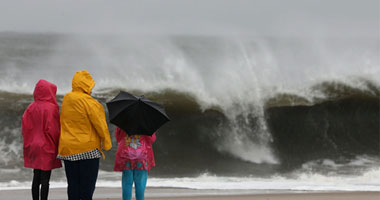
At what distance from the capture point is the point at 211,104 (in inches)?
373

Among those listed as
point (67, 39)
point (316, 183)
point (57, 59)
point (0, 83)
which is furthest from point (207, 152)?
point (67, 39)

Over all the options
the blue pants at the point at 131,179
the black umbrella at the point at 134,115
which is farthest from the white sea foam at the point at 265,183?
the black umbrella at the point at 134,115

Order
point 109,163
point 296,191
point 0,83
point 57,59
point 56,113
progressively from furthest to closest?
point 57,59, point 0,83, point 109,163, point 296,191, point 56,113

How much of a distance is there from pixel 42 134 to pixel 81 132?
35 centimetres

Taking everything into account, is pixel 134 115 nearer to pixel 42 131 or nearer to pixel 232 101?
pixel 42 131


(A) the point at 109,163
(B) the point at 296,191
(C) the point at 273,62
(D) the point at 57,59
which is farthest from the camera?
(D) the point at 57,59

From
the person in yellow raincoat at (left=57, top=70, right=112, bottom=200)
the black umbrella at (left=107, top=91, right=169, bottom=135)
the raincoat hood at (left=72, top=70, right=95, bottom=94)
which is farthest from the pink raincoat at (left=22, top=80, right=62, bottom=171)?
the black umbrella at (left=107, top=91, right=169, bottom=135)

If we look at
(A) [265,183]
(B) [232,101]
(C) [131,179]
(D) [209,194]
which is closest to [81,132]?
(C) [131,179]

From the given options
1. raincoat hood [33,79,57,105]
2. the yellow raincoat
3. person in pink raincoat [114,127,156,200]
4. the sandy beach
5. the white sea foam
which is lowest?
the sandy beach

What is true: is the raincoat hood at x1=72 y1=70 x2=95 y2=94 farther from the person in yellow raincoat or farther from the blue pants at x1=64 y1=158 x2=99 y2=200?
the blue pants at x1=64 y1=158 x2=99 y2=200

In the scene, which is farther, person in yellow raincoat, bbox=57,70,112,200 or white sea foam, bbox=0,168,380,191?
white sea foam, bbox=0,168,380,191

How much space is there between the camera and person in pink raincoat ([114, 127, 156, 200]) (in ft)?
11.8

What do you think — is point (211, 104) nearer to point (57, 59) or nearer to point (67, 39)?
point (57, 59)

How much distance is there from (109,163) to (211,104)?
2.99 metres
